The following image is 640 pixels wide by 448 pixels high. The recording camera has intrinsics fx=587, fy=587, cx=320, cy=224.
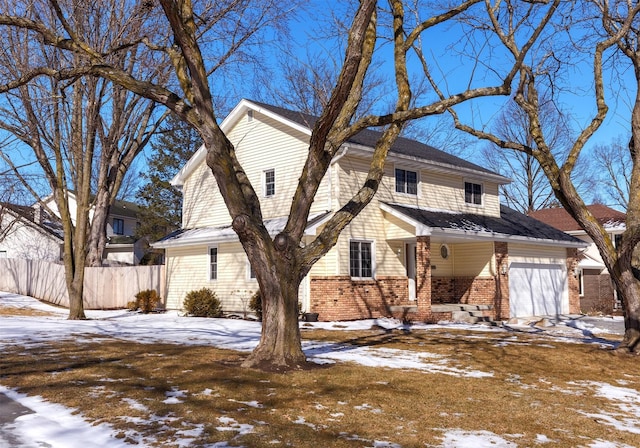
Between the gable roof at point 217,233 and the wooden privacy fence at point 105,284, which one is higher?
the gable roof at point 217,233

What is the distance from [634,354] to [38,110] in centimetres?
1741

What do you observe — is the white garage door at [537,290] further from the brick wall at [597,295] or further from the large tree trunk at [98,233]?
the large tree trunk at [98,233]

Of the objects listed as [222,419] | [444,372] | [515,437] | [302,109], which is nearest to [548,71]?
[444,372]

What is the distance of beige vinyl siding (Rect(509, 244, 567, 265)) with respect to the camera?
23.5 m

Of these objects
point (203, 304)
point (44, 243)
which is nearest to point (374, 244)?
point (203, 304)

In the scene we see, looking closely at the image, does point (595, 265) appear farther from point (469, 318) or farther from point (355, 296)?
point (355, 296)

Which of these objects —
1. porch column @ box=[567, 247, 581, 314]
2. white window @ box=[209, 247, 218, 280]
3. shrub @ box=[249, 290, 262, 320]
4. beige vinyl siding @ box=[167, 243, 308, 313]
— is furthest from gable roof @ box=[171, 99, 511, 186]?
shrub @ box=[249, 290, 262, 320]

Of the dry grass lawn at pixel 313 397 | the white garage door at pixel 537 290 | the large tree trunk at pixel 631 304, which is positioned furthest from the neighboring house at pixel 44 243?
the large tree trunk at pixel 631 304

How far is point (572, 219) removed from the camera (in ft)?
124

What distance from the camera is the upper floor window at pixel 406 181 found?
22.2 meters

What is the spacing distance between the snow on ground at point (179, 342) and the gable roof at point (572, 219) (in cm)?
1505

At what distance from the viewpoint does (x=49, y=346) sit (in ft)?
38.0

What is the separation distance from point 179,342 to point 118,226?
39062 mm

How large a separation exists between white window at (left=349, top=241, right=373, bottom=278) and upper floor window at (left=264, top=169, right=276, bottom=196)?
3825 mm
